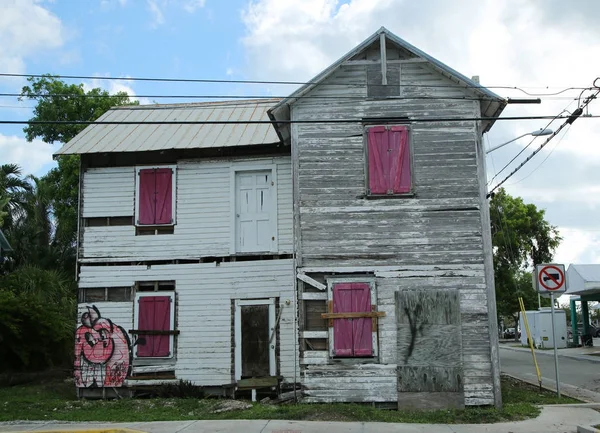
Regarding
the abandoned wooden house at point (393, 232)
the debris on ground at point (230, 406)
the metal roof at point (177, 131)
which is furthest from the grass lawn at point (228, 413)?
the metal roof at point (177, 131)

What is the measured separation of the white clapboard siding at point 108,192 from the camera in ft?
49.7

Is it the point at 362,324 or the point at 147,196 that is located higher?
the point at 147,196

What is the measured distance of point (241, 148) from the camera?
49.4 feet

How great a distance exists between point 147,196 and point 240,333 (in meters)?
4.21

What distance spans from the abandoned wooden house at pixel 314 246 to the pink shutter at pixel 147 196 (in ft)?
0.12

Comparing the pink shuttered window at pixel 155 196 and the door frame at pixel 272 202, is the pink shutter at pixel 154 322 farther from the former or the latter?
the door frame at pixel 272 202

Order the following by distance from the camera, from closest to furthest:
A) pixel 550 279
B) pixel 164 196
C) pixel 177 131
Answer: pixel 550 279
pixel 164 196
pixel 177 131

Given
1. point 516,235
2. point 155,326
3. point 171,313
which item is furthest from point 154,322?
point 516,235

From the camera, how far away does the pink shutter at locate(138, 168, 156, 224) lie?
→ 1499 cm

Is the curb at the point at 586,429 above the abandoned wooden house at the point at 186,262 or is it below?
below

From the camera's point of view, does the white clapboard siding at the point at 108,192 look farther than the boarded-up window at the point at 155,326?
Yes

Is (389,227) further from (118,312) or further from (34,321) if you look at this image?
(34,321)

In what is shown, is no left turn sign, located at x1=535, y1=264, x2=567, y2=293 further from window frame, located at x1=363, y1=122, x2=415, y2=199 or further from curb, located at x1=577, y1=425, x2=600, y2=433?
curb, located at x1=577, y1=425, x2=600, y2=433

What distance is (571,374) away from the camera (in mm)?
18125
